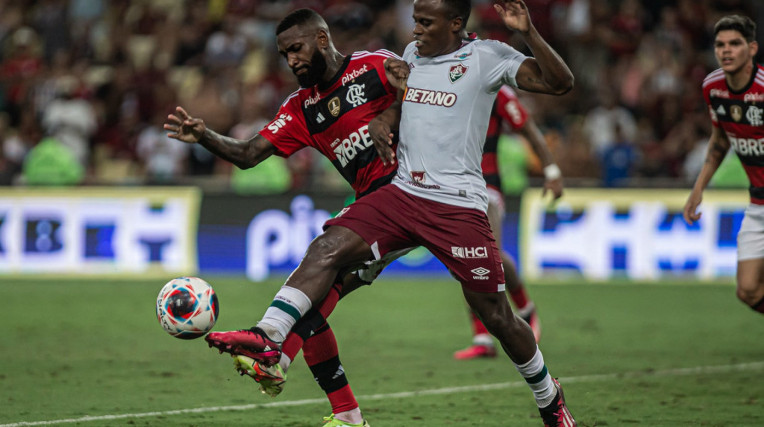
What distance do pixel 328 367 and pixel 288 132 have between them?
1.45 metres

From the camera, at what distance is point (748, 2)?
19.8 m

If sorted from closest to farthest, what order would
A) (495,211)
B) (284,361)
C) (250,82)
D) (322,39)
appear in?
(284,361)
(322,39)
(495,211)
(250,82)

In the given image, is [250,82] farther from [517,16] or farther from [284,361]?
[284,361]

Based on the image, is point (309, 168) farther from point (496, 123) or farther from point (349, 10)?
point (496, 123)

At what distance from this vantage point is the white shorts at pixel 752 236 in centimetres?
822

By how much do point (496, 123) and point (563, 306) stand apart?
427 centimetres

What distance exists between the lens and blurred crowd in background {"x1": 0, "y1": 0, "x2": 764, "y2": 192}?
59.0 feet

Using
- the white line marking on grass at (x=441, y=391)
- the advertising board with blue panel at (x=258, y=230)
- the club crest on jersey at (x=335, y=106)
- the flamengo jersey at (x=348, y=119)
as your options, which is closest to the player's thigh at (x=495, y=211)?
the white line marking on grass at (x=441, y=391)

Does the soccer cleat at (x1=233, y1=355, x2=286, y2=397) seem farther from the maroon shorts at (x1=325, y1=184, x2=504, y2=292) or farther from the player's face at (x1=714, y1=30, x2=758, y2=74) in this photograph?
the player's face at (x1=714, y1=30, x2=758, y2=74)

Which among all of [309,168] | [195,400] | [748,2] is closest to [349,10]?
[309,168]

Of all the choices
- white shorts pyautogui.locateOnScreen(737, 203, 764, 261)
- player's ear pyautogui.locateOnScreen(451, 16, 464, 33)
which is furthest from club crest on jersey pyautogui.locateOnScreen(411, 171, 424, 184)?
white shorts pyautogui.locateOnScreen(737, 203, 764, 261)

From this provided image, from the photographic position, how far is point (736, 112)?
8.12 m

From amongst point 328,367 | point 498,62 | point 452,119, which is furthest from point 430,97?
point 328,367

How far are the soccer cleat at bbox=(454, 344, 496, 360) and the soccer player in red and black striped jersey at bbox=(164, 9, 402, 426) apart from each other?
3.28 metres
